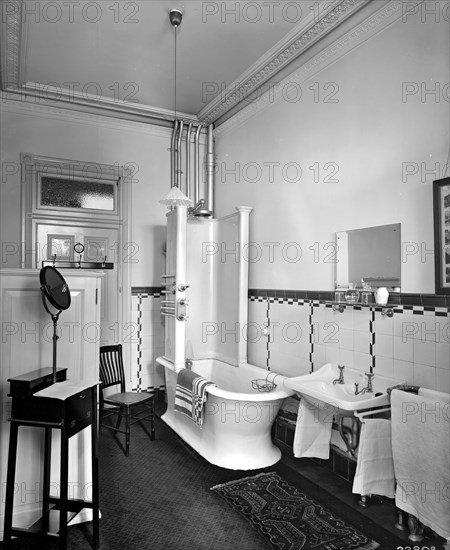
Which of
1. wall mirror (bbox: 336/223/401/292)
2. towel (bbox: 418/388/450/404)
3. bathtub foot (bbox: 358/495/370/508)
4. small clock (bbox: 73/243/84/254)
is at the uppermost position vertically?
small clock (bbox: 73/243/84/254)

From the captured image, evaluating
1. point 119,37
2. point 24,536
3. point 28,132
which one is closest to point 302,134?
point 119,37

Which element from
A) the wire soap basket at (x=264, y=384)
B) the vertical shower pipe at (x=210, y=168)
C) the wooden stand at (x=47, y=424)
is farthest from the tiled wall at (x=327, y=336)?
the wooden stand at (x=47, y=424)

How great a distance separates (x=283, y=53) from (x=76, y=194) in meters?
2.60

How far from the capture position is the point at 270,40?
345cm

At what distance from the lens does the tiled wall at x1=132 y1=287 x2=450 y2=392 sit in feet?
8.10

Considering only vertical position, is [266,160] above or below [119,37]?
below

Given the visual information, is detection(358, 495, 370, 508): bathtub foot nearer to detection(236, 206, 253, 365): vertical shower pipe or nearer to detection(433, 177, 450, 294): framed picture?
detection(433, 177, 450, 294): framed picture

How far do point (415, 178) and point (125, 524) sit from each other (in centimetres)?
275

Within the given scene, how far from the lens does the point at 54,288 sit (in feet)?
7.48

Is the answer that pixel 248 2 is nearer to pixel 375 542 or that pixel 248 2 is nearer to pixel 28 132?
pixel 28 132

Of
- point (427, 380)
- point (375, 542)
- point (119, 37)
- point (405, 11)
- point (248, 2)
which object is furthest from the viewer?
point (119, 37)

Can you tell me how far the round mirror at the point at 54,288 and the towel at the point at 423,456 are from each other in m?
1.90

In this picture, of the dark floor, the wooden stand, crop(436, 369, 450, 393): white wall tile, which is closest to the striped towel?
the dark floor

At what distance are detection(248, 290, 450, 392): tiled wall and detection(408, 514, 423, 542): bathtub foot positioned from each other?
0.74m
